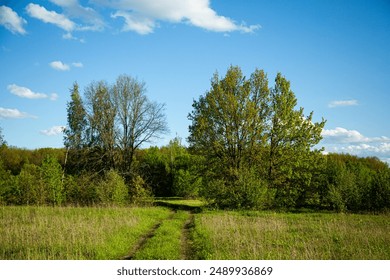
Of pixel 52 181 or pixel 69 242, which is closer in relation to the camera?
pixel 69 242

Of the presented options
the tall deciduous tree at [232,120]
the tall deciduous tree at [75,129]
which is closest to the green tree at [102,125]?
the tall deciduous tree at [75,129]

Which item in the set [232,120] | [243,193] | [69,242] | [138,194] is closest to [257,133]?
[232,120]

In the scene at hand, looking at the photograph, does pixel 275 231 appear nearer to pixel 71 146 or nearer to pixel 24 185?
pixel 24 185

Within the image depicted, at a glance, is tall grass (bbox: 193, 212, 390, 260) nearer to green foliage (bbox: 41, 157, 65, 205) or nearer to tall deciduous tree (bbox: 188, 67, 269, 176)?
tall deciduous tree (bbox: 188, 67, 269, 176)

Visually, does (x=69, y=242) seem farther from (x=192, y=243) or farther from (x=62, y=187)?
(x=62, y=187)

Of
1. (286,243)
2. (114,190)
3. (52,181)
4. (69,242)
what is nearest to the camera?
(69,242)

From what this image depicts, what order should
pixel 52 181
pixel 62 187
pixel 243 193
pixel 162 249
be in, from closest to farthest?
pixel 162 249 < pixel 243 193 < pixel 52 181 < pixel 62 187

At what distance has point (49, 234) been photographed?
35.0 feet

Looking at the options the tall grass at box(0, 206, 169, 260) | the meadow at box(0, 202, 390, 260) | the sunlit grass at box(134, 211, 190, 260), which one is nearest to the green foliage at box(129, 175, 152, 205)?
the meadow at box(0, 202, 390, 260)

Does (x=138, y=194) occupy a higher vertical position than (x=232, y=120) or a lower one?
lower

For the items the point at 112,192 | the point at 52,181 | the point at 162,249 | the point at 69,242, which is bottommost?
the point at 162,249

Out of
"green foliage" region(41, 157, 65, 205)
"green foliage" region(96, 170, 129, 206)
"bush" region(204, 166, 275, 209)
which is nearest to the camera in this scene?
"bush" region(204, 166, 275, 209)

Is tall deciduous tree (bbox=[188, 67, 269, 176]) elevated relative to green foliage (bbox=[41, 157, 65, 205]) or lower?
elevated
